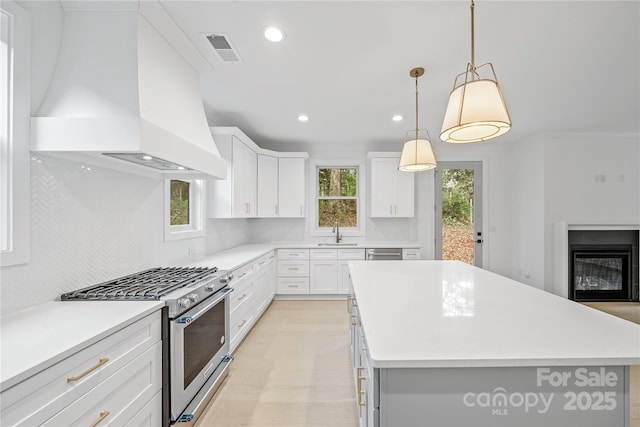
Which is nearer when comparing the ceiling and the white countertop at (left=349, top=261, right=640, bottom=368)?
the white countertop at (left=349, top=261, right=640, bottom=368)

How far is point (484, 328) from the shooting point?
3.65 feet

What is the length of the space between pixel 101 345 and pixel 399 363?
121cm

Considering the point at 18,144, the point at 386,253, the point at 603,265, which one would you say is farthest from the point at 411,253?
the point at 18,144

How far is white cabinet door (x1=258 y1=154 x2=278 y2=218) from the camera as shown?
14.7 feet

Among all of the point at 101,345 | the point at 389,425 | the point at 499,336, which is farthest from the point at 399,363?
the point at 101,345

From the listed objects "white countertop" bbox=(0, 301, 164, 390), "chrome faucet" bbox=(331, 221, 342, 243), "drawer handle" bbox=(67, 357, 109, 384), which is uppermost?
"chrome faucet" bbox=(331, 221, 342, 243)

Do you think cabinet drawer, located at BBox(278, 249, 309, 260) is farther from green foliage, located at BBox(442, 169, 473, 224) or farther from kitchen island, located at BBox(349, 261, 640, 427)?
kitchen island, located at BBox(349, 261, 640, 427)

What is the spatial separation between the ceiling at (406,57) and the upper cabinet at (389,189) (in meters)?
0.95

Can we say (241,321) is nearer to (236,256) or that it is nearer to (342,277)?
(236,256)

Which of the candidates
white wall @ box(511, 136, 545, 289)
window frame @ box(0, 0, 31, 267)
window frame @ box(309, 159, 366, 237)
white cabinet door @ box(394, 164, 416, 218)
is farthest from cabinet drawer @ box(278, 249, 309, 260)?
white wall @ box(511, 136, 545, 289)

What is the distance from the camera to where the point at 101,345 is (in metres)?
1.19

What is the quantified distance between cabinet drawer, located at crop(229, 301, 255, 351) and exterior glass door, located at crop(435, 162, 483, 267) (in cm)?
344

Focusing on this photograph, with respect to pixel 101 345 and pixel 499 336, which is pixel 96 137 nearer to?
pixel 101 345

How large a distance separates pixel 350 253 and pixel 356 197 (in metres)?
1.12
